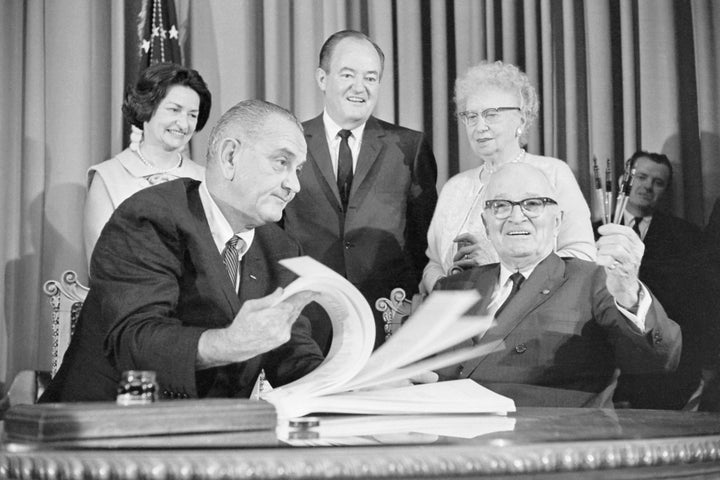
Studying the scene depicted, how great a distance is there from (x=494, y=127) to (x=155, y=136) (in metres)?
1.08

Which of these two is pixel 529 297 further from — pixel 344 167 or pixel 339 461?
pixel 339 461

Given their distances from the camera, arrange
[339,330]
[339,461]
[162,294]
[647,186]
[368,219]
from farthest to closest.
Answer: [647,186] < [368,219] < [162,294] < [339,330] < [339,461]

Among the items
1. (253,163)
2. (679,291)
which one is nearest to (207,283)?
(253,163)

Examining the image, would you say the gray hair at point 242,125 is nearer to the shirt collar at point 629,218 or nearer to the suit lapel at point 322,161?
the suit lapel at point 322,161

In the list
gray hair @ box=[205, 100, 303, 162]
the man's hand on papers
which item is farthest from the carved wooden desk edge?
gray hair @ box=[205, 100, 303, 162]

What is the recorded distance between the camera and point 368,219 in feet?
9.91

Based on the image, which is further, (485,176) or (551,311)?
(485,176)

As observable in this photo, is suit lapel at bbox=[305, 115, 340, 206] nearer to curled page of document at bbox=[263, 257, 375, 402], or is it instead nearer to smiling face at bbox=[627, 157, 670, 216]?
smiling face at bbox=[627, 157, 670, 216]

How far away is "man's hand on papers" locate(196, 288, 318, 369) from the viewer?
1.42 m

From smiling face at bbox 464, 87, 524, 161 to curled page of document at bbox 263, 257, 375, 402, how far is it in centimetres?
152

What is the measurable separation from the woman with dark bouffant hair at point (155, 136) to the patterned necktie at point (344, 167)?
1.45ft

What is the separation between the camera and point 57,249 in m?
3.23

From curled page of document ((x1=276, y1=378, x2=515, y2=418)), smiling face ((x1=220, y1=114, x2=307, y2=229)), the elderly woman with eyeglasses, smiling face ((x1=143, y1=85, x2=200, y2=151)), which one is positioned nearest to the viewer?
curled page of document ((x1=276, y1=378, x2=515, y2=418))

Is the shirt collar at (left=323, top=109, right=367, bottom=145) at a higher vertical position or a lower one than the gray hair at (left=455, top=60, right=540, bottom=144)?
lower
